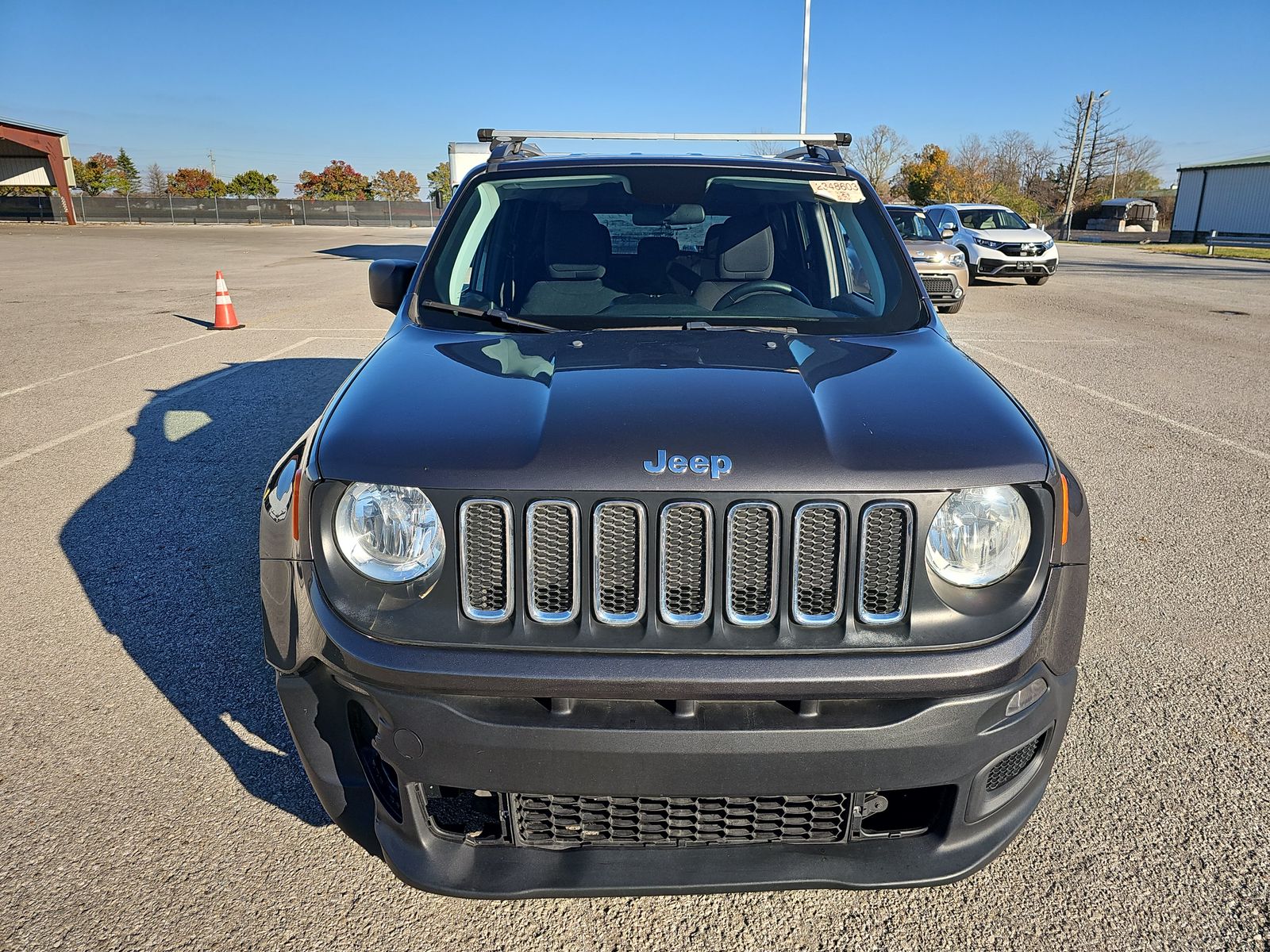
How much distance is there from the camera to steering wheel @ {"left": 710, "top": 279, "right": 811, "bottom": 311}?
323cm

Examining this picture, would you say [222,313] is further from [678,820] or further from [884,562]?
[884,562]

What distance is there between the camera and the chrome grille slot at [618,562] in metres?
1.92

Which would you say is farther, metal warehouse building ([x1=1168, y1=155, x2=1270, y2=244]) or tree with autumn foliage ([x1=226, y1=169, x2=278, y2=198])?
tree with autumn foliage ([x1=226, y1=169, x2=278, y2=198])

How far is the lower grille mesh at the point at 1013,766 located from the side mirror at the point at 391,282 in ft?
7.91

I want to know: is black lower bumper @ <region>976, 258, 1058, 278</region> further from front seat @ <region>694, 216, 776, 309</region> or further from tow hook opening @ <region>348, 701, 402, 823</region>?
tow hook opening @ <region>348, 701, 402, 823</region>

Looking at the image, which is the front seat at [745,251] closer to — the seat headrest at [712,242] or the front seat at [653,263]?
the seat headrest at [712,242]

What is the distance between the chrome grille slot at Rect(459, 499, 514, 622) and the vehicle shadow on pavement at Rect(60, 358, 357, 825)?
1.10m

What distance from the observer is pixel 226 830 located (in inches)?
102

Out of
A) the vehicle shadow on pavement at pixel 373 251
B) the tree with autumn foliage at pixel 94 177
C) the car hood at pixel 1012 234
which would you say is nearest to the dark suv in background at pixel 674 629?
the car hood at pixel 1012 234

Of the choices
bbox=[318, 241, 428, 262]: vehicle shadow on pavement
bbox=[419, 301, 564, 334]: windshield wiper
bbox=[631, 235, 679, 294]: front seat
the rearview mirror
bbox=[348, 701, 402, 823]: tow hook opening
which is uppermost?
the rearview mirror

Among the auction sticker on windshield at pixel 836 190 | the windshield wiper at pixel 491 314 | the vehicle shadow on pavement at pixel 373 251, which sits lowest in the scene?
the vehicle shadow on pavement at pixel 373 251

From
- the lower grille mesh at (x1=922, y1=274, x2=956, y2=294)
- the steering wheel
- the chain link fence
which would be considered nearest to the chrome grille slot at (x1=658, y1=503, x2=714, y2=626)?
the steering wheel

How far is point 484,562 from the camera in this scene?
6.42 feet

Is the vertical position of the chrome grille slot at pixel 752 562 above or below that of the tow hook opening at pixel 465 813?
above
